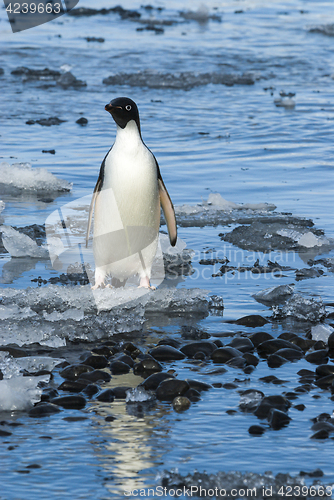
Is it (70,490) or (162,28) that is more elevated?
(162,28)

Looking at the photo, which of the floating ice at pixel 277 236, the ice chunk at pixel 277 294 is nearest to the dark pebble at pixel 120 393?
the ice chunk at pixel 277 294

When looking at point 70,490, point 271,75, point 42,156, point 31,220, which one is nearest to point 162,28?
point 271,75

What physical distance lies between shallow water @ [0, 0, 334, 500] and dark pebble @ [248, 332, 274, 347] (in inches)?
8.0

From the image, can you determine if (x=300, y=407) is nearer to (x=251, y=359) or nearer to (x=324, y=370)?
(x=324, y=370)

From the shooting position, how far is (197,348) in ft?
13.8

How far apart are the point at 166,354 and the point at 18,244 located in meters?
2.40

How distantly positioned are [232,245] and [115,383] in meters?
2.97

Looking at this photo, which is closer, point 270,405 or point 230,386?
point 270,405

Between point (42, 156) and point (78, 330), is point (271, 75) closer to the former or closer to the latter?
point (42, 156)

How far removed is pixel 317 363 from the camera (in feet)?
13.4

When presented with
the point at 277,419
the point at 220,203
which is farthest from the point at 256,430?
the point at 220,203

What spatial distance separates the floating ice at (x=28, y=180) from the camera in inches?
316

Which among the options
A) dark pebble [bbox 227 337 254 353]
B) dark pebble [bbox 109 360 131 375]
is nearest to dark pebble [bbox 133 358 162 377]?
dark pebble [bbox 109 360 131 375]

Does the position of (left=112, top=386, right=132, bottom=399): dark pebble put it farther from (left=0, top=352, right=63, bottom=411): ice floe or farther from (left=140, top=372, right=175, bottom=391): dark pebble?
(left=0, top=352, right=63, bottom=411): ice floe
